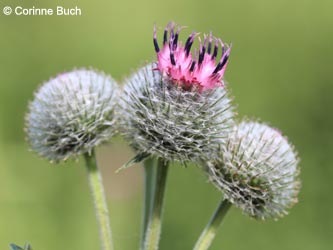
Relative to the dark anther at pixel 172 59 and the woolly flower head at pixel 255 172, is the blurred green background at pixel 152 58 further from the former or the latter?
the dark anther at pixel 172 59

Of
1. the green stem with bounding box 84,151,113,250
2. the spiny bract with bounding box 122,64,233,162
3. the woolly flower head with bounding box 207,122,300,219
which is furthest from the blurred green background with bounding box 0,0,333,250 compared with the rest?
the spiny bract with bounding box 122,64,233,162

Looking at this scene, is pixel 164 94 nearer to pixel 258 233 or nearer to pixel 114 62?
pixel 258 233

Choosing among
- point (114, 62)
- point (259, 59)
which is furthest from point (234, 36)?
point (114, 62)

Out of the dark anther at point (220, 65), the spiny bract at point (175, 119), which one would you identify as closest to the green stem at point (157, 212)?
the spiny bract at point (175, 119)
